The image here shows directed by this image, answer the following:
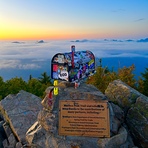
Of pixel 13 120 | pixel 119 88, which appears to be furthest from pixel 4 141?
pixel 119 88

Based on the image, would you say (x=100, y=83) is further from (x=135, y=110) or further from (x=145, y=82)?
(x=135, y=110)

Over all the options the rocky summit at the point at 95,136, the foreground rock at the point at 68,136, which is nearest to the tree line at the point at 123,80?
the rocky summit at the point at 95,136

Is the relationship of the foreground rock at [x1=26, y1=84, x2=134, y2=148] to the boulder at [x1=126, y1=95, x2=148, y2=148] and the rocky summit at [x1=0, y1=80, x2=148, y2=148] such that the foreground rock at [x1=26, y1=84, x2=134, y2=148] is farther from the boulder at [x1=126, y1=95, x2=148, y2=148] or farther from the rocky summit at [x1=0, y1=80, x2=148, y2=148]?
the boulder at [x1=126, y1=95, x2=148, y2=148]

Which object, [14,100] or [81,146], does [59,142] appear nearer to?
[81,146]

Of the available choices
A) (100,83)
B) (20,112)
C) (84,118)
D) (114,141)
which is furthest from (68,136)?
(100,83)

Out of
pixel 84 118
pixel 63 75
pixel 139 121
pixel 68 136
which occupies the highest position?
pixel 63 75

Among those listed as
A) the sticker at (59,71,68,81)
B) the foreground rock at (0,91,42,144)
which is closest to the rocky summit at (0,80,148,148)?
the foreground rock at (0,91,42,144)

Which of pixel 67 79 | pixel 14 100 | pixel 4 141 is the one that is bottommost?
pixel 4 141

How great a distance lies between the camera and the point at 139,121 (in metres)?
9.06

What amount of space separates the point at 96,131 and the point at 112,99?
7.03 ft

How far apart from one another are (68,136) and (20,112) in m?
4.81

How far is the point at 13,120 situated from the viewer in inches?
461

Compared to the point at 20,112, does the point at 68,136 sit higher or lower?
higher

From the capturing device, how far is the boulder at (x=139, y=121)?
8984 mm
